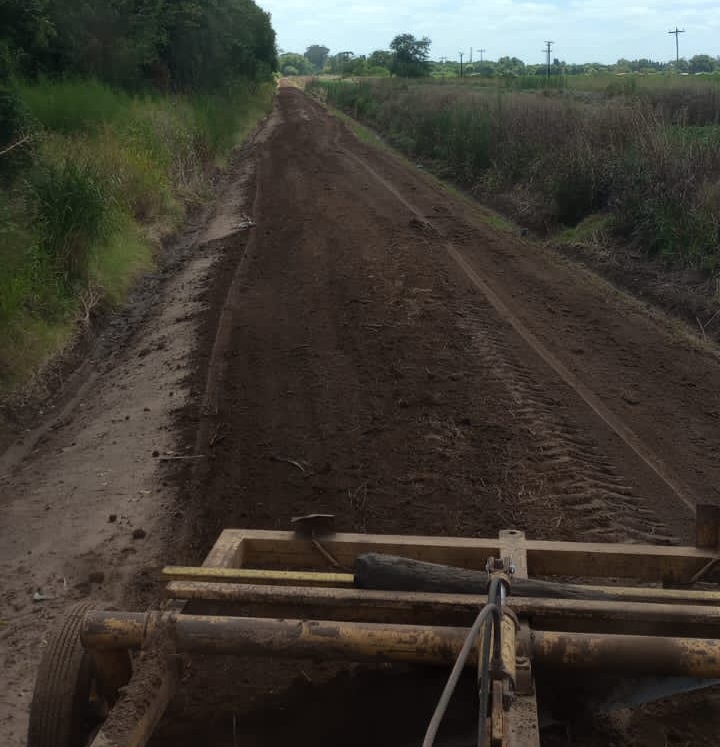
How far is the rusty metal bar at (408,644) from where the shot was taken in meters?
2.89

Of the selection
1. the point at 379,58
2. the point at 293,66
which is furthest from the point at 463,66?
the point at 293,66

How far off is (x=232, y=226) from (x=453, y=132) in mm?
9569

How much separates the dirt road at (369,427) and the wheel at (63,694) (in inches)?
13.4

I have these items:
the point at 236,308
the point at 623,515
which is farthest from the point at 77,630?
the point at 236,308

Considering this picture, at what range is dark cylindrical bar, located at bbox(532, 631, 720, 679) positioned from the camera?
9.45 feet

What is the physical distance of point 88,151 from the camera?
14.0m

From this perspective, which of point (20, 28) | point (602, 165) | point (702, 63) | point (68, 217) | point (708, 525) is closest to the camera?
point (708, 525)

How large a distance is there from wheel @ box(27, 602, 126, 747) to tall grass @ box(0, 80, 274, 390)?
5.52 m

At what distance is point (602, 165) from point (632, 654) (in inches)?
521

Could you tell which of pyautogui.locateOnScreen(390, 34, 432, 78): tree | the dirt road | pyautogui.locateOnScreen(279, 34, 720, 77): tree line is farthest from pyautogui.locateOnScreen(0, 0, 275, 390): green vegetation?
pyautogui.locateOnScreen(390, 34, 432, 78): tree

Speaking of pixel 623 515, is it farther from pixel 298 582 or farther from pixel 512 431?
pixel 298 582

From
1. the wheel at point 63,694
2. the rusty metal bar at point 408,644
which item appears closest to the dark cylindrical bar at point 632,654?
the rusty metal bar at point 408,644

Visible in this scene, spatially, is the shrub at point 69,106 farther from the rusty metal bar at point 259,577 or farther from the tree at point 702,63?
the tree at point 702,63

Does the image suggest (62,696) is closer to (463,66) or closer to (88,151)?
(88,151)
